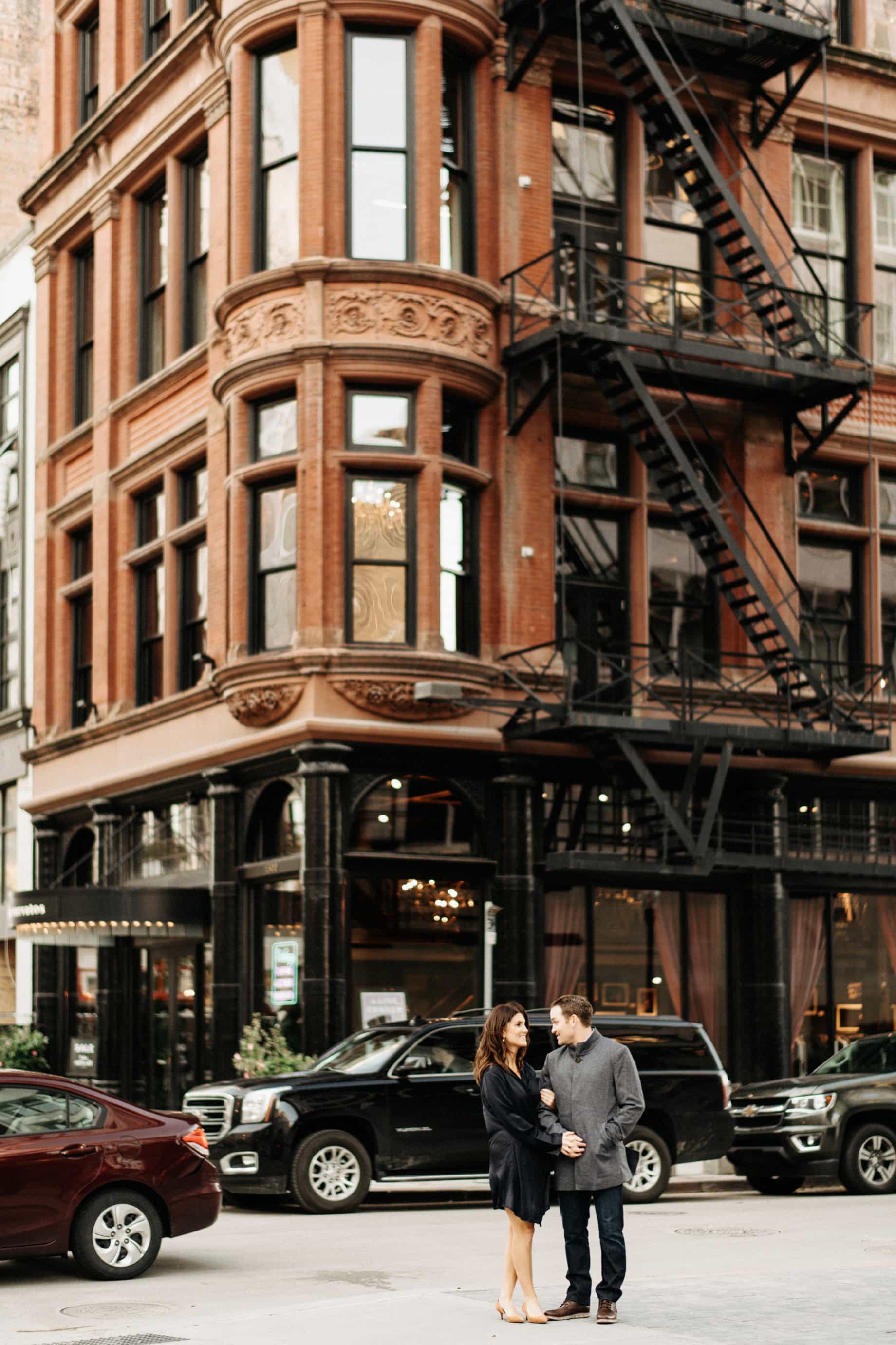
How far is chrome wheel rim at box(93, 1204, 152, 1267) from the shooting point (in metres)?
12.7

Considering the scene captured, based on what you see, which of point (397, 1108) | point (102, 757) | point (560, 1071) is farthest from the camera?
point (102, 757)

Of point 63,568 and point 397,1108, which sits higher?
point 63,568

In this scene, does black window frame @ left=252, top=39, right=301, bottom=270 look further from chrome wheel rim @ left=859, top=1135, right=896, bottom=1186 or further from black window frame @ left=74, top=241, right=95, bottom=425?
chrome wheel rim @ left=859, top=1135, right=896, bottom=1186

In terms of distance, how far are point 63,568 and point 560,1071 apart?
2258 centimetres

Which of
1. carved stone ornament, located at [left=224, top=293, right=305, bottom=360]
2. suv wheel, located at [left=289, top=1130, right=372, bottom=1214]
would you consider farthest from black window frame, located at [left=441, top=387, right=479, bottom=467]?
suv wheel, located at [left=289, top=1130, right=372, bottom=1214]

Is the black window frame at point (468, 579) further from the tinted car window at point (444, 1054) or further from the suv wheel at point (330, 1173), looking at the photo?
the suv wheel at point (330, 1173)

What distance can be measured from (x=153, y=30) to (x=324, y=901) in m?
15.2

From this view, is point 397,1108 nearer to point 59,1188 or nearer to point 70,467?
point 59,1188

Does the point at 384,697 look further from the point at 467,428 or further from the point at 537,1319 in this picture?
the point at 537,1319

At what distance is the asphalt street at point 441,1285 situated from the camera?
10.4 m

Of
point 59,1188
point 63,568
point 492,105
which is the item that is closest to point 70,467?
point 63,568

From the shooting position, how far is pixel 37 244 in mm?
33281

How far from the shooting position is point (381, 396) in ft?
77.6

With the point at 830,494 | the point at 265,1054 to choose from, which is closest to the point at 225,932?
the point at 265,1054
